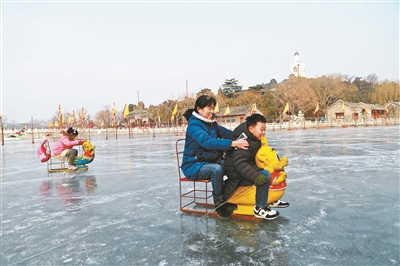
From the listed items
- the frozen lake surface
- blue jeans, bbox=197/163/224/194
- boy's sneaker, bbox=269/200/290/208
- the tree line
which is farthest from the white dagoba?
blue jeans, bbox=197/163/224/194

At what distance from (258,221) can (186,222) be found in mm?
905

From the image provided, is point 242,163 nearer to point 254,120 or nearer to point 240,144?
point 240,144

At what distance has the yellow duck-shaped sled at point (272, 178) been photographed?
11.6 feet

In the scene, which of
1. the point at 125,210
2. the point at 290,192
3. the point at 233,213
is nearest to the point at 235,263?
the point at 233,213

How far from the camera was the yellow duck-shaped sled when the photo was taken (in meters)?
3.53

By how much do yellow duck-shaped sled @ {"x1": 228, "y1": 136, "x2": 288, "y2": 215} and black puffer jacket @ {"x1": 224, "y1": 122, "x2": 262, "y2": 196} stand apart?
8cm

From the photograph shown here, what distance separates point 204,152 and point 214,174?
1.15ft

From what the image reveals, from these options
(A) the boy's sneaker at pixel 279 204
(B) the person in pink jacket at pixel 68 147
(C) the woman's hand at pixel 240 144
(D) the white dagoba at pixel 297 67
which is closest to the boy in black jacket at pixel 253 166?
(C) the woman's hand at pixel 240 144

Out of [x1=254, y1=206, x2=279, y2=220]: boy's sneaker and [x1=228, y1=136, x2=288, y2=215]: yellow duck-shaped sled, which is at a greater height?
[x1=228, y1=136, x2=288, y2=215]: yellow duck-shaped sled

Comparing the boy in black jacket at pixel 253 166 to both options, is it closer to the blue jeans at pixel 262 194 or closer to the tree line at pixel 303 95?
the blue jeans at pixel 262 194

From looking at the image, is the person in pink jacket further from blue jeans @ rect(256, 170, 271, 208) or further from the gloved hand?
the gloved hand

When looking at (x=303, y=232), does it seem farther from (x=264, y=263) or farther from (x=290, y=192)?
(x=290, y=192)

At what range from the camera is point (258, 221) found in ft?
11.9

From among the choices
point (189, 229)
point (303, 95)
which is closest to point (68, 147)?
point (189, 229)
